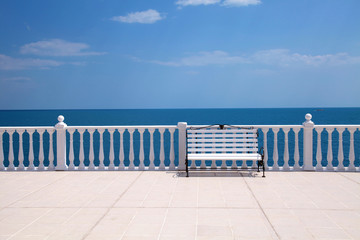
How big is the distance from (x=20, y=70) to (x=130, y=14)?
3215cm

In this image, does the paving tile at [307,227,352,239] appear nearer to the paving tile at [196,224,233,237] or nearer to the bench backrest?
the paving tile at [196,224,233,237]

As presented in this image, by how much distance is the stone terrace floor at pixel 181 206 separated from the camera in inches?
159

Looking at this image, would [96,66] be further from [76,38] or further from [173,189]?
[173,189]

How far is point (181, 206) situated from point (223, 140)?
115 inches

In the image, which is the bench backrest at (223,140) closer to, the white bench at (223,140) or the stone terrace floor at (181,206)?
the white bench at (223,140)

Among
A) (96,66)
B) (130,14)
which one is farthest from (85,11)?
(96,66)

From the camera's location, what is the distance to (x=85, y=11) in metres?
76.9

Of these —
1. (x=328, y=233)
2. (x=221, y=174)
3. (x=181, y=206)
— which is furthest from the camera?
(x=221, y=174)

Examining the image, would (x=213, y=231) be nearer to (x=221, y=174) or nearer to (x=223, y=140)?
(x=221, y=174)

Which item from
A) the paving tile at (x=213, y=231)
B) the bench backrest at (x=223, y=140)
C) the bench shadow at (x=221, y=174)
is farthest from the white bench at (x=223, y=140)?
the paving tile at (x=213, y=231)

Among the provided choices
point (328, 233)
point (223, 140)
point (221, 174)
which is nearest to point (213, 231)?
point (328, 233)

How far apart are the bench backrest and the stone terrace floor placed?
0.61 metres

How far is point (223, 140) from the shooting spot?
7641 mm

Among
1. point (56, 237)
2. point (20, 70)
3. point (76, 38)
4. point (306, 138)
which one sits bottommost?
point (56, 237)
